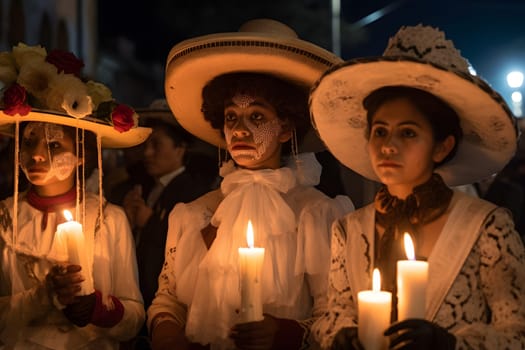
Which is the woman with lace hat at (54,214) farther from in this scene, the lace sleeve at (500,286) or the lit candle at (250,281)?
the lace sleeve at (500,286)

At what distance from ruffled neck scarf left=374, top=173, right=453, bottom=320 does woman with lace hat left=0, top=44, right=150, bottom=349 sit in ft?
4.15

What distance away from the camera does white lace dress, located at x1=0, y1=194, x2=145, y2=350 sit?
11.2ft

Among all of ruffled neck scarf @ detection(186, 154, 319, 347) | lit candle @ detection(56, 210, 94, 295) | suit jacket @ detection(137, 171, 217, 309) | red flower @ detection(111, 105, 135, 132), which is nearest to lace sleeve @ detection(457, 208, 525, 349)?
ruffled neck scarf @ detection(186, 154, 319, 347)

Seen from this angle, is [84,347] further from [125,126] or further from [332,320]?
[332,320]

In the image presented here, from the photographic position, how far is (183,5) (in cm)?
2150

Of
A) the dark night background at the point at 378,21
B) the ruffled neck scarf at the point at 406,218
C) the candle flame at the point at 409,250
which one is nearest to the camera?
the candle flame at the point at 409,250

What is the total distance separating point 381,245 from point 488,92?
2.27ft

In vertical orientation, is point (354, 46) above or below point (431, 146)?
above

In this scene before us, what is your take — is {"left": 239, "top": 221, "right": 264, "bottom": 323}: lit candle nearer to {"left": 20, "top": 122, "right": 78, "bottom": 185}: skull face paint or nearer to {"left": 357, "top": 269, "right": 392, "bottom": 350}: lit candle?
{"left": 357, "top": 269, "right": 392, "bottom": 350}: lit candle

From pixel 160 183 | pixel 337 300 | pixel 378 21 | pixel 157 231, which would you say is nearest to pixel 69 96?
pixel 337 300

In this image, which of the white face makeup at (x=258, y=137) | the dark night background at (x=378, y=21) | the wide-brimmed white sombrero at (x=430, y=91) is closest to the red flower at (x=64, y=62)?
the white face makeup at (x=258, y=137)

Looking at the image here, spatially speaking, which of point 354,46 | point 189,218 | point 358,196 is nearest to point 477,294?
point 189,218

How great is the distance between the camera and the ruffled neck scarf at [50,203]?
363 cm

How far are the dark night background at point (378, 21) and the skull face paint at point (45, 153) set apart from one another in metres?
14.2
